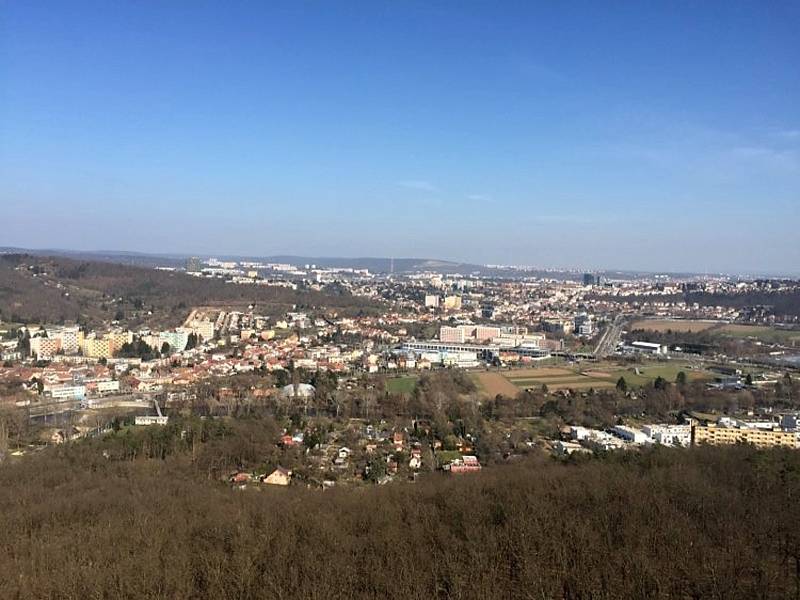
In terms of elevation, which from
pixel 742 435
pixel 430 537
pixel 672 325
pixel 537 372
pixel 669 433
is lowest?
pixel 537 372

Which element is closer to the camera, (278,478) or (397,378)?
(278,478)

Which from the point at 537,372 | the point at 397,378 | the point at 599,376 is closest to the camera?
the point at 397,378

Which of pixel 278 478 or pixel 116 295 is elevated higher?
pixel 116 295

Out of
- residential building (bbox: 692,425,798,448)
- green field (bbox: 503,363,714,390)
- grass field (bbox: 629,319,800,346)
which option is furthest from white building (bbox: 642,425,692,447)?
grass field (bbox: 629,319,800,346)

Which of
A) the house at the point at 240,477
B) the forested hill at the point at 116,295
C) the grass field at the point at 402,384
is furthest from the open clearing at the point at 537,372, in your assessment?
the forested hill at the point at 116,295

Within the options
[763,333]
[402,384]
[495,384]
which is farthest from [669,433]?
[763,333]

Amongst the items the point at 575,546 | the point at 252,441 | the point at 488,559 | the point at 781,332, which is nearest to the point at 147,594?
the point at 488,559

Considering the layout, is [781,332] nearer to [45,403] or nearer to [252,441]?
[252,441]

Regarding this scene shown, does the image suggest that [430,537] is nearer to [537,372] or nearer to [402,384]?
[402,384]
